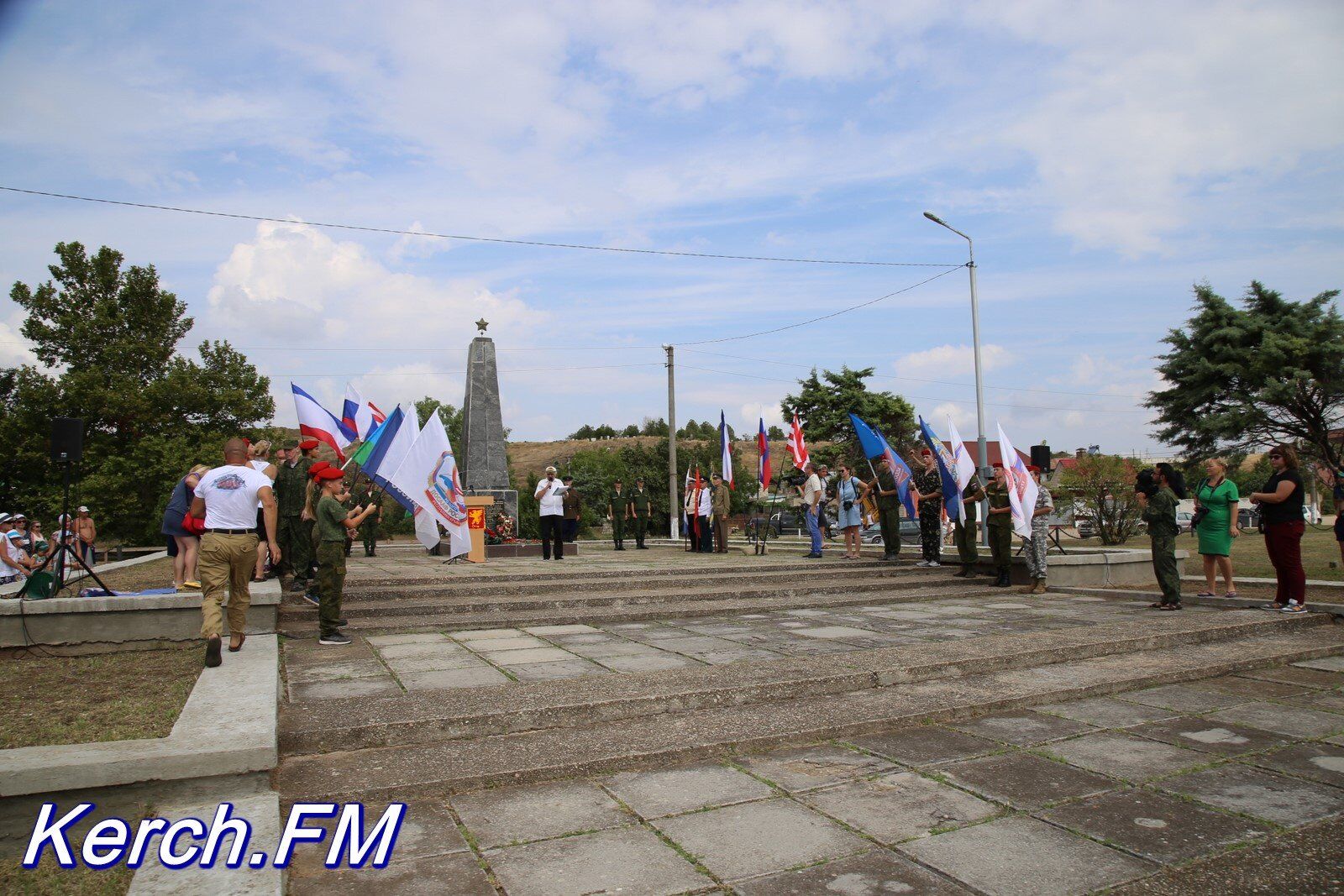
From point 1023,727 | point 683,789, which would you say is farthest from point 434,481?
point 1023,727

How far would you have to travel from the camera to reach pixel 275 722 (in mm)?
4566

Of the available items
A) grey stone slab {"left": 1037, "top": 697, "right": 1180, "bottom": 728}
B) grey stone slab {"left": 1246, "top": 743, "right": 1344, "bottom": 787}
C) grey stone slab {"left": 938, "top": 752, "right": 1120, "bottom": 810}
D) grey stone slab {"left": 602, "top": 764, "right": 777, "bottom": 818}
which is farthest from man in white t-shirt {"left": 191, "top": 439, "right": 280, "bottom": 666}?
grey stone slab {"left": 1246, "top": 743, "right": 1344, "bottom": 787}

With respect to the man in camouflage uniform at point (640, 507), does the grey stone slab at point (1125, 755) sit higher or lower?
lower

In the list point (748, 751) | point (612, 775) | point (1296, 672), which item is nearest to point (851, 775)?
point (748, 751)

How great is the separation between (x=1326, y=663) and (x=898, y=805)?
5.38 m

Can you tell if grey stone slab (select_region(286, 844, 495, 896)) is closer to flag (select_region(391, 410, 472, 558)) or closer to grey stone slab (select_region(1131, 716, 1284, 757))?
grey stone slab (select_region(1131, 716, 1284, 757))

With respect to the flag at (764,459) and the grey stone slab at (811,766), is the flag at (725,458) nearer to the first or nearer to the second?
the flag at (764,459)

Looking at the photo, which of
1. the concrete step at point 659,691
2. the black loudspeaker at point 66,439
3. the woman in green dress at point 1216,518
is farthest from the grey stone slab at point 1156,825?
the black loudspeaker at point 66,439

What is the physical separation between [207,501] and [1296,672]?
8.45m

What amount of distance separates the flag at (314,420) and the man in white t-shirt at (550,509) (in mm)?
3410

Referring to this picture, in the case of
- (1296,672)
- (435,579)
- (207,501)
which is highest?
(207,501)

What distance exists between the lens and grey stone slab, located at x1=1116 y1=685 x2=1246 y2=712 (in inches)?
231

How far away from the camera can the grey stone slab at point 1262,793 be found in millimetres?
3926

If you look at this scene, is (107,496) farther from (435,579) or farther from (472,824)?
(472,824)
